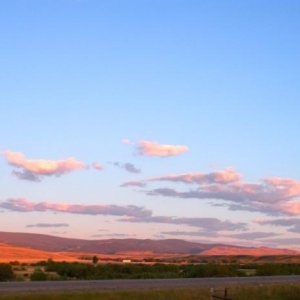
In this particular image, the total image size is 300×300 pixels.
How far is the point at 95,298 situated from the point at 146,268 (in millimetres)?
42154

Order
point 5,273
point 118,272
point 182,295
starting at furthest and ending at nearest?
1. point 118,272
2. point 5,273
3. point 182,295

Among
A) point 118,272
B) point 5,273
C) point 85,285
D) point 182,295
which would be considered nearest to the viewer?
point 182,295

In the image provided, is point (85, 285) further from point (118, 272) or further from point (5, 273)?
point (118, 272)

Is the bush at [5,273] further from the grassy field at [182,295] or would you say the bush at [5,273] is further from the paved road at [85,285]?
the grassy field at [182,295]

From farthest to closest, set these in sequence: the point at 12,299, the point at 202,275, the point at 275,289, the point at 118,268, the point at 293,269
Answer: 1. the point at 293,269
2. the point at 118,268
3. the point at 202,275
4. the point at 275,289
5. the point at 12,299

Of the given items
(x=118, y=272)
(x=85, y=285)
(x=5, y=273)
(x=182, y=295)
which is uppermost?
(x=118, y=272)

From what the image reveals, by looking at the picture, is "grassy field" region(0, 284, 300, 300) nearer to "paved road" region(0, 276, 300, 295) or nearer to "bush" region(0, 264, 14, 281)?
"paved road" region(0, 276, 300, 295)

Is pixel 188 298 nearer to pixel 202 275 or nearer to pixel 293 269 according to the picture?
pixel 202 275

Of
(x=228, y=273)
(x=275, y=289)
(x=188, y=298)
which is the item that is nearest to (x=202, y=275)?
(x=228, y=273)

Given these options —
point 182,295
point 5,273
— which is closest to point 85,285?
point 182,295

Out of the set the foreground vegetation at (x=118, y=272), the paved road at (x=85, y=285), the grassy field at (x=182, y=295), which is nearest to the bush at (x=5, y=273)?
the foreground vegetation at (x=118, y=272)

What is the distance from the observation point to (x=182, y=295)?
32.5 meters

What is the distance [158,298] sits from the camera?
3170 cm

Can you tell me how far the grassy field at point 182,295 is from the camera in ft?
102
